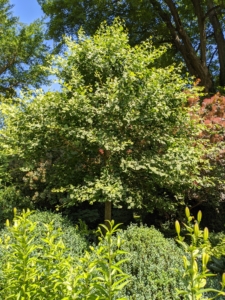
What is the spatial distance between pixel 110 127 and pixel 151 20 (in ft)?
28.1

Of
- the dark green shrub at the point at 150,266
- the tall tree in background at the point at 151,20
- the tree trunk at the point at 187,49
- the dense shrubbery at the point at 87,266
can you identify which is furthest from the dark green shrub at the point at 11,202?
the tree trunk at the point at 187,49

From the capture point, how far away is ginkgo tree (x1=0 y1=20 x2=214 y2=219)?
439cm

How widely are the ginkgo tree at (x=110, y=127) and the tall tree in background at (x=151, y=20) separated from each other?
5.88 meters

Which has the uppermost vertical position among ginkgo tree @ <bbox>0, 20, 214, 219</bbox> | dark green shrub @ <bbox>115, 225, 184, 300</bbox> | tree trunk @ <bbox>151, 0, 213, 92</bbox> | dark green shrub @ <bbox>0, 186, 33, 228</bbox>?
tree trunk @ <bbox>151, 0, 213, 92</bbox>

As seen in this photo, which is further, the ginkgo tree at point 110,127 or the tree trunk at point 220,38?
the tree trunk at point 220,38

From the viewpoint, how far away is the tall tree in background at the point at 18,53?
14.8 metres

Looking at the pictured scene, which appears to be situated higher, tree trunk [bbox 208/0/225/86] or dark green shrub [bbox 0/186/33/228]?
tree trunk [bbox 208/0/225/86]

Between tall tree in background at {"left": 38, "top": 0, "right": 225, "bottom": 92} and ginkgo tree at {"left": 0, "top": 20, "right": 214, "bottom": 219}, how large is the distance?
19.3 ft

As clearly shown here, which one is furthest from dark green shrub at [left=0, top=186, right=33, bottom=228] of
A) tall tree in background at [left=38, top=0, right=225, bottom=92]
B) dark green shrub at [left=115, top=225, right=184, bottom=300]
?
tall tree in background at [left=38, top=0, right=225, bottom=92]

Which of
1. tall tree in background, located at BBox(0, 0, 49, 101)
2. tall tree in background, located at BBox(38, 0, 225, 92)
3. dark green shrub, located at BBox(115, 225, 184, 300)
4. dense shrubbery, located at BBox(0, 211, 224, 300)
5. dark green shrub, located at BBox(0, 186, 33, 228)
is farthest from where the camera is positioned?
tall tree in background, located at BBox(0, 0, 49, 101)

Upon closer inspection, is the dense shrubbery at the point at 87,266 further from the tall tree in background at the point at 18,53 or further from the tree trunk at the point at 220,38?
the tall tree in background at the point at 18,53

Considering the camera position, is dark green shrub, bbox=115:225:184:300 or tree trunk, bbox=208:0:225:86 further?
tree trunk, bbox=208:0:225:86

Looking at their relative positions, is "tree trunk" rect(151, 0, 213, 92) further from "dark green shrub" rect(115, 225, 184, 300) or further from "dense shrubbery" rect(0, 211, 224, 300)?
"dark green shrub" rect(115, 225, 184, 300)

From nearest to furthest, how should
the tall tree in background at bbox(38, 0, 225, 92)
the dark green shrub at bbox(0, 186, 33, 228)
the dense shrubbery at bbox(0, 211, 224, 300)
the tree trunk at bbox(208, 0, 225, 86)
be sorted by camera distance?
the dense shrubbery at bbox(0, 211, 224, 300) → the dark green shrub at bbox(0, 186, 33, 228) → the tall tree in background at bbox(38, 0, 225, 92) → the tree trunk at bbox(208, 0, 225, 86)
